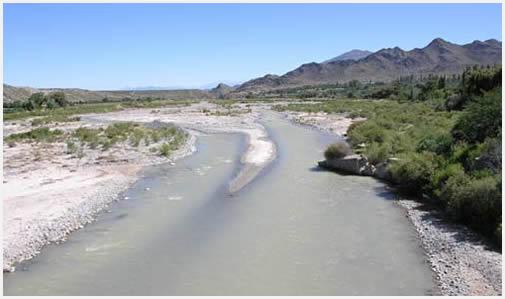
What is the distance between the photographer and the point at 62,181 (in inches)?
860

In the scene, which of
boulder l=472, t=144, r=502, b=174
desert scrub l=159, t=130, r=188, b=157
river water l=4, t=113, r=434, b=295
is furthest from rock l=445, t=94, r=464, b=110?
boulder l=472, t=144, r=502, b=174

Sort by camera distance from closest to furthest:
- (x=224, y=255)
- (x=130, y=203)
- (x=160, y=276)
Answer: (x=160, y=276)
(x=224, y=255)
(x=130, y=203)

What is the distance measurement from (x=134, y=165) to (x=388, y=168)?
13.0m

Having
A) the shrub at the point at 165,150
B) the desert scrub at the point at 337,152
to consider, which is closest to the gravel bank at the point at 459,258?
the desert scrub at the point at 337,152

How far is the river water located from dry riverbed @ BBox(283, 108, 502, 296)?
345 mm

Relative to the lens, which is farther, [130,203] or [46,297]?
[130,203]

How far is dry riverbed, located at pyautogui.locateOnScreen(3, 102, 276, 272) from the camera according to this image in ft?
47.5

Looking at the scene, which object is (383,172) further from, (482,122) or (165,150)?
(165,150)

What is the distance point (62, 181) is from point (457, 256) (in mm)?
16297

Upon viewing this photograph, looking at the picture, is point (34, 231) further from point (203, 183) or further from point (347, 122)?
point (347, 122)

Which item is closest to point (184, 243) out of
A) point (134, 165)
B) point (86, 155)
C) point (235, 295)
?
point (235, 295)

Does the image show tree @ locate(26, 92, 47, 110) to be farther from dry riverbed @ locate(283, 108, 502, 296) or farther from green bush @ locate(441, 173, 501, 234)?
green bush @ locate(441, 173, 501, 234)

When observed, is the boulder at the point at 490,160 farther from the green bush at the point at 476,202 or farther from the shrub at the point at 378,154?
the shrub at the point at 378,154

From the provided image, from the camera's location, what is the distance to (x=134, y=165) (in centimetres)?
2655
